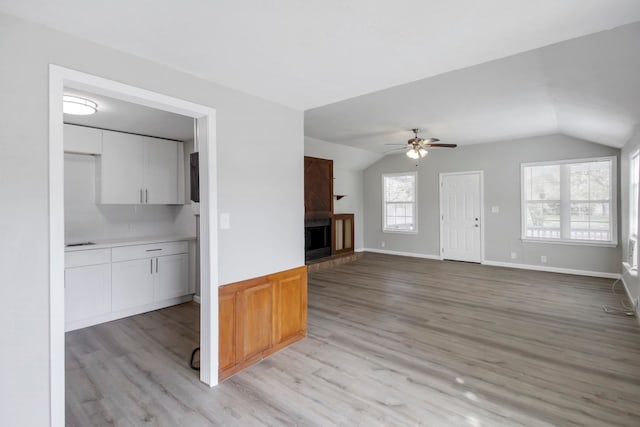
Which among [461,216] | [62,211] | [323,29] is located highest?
[323,29]

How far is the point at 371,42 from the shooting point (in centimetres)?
181

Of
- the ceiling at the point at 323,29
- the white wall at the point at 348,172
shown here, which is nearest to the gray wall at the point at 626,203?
the ceiling at the point at 323,29

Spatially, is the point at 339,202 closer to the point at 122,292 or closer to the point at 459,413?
the point at 122,292

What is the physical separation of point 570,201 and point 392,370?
17.9 feet

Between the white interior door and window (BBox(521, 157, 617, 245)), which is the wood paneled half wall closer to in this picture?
the white interior door

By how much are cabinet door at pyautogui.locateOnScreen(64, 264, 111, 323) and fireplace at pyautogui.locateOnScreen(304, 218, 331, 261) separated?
363 cm

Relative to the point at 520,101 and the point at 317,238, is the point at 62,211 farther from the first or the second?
the point at 317,238

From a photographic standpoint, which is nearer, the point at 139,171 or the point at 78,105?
the point at 78,105

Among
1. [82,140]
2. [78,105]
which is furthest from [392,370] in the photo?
[82,140]

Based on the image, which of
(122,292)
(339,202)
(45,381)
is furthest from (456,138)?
(45,381)

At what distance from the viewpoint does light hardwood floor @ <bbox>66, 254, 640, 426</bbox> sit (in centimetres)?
204

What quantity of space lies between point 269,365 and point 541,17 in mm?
2914

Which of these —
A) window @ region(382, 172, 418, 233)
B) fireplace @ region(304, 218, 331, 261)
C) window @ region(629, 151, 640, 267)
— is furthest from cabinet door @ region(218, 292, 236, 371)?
window @ region(382, 172, 418, 233)

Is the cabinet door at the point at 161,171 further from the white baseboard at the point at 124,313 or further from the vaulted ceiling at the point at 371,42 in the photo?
the vaulted ceiling at the point at 371,42
